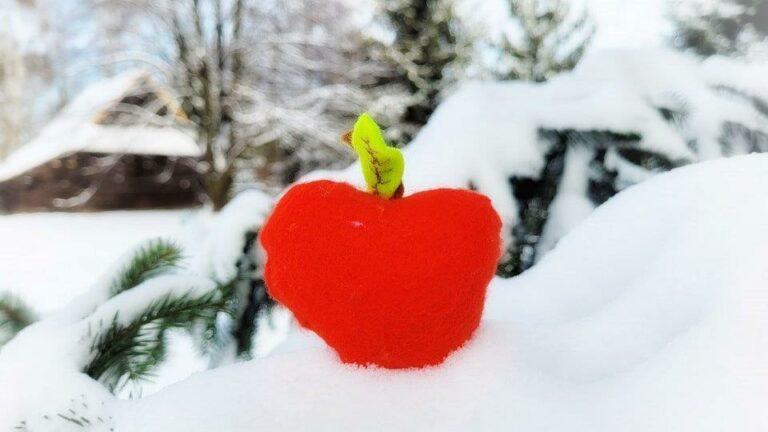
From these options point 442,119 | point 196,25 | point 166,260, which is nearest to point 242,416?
point 166,260

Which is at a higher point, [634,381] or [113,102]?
[634,381]

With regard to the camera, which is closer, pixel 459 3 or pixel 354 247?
pixel 354 247

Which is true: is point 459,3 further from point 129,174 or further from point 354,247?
point 354,247

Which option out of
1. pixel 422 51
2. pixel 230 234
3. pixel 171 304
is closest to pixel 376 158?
pixel 171 304

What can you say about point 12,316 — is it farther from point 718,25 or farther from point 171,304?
point 718,25

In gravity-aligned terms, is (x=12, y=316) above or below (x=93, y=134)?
above

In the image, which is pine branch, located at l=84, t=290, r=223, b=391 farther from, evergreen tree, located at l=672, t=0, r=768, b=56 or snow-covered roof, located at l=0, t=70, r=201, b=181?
snow-covered roof, located at l=0, t=70, r=201, b=181
